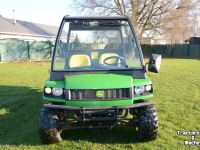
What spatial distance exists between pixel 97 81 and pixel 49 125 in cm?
98

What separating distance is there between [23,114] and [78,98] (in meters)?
2.33

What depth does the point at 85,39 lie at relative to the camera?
3.67m

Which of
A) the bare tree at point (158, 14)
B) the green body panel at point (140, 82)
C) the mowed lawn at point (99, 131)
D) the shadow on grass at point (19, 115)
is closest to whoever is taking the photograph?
the green body panel at point (140, 82)

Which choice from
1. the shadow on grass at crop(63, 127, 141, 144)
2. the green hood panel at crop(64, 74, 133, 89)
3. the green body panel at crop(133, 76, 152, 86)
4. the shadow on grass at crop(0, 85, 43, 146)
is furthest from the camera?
the shadow on grass at crop(0, 85, 43, 146)

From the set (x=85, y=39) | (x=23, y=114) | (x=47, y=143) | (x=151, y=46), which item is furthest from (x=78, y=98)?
(x=151, y=46)

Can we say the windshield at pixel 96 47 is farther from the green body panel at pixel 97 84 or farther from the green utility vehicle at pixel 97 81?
the green body panel at pixel 97 84

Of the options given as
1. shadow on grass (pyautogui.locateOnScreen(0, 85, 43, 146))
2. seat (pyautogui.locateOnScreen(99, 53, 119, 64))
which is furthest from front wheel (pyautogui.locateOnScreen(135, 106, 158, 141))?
shadow on grass (pyautogui.locateOnScreen(0, 85, 43, 146))

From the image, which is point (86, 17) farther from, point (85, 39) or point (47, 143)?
point (47, 143)

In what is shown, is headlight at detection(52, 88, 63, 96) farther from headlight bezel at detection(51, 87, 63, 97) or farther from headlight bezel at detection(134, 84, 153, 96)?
headlight bezel at detection(134, 84, 153, 96)

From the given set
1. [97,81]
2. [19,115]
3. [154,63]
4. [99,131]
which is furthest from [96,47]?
[19,115]

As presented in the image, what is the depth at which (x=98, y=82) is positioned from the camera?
278 cm

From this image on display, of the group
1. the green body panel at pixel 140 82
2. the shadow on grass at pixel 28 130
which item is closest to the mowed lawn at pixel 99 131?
the shadow on grass at pixel 28 130

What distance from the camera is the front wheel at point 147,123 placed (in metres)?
2.94

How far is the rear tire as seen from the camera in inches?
115
